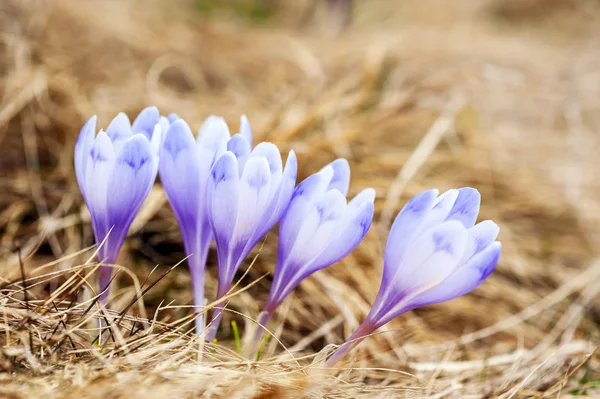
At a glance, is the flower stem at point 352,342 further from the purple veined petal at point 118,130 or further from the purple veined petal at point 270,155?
the purple veined petal at point 118,130

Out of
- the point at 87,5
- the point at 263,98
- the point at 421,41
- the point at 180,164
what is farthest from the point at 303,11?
the point at 180,164

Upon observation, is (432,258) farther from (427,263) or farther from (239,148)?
(239,148)

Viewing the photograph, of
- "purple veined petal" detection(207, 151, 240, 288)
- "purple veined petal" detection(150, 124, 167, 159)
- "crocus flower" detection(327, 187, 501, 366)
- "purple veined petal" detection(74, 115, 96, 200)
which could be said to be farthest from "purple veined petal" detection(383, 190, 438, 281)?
"purple veined petal" detection(74, 115, 96, 200)

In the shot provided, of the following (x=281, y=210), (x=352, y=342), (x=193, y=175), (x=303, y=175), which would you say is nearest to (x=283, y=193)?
(x=281, y=210)

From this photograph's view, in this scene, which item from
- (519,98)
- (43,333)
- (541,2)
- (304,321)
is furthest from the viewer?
(541,2)

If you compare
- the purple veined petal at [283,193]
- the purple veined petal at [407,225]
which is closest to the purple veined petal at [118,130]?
the purple veined petal at [283,193]

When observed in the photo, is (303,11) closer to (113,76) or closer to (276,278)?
(113,76)

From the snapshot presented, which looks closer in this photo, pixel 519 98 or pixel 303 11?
pixel 519 98
